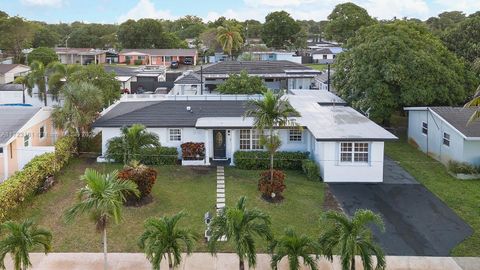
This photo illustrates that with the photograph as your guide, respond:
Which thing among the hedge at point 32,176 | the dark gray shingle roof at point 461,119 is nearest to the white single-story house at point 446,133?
the dark gray shingle roof at point 461,119

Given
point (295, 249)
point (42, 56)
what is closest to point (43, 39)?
point (42, 56)

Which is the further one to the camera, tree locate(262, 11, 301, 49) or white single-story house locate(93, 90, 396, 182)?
tree locate(262, 11, 301, 49)

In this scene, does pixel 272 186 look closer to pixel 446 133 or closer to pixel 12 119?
pixel 446 133

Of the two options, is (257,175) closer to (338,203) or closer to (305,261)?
(338,203)

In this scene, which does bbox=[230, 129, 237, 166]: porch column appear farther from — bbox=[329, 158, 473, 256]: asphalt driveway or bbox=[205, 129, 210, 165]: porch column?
bbox=[329, 158, 473, 256]: asphalt driveway

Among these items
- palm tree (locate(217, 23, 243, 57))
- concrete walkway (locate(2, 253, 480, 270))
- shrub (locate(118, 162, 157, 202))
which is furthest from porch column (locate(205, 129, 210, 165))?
palm tree (locate(217, 23, 243, 57))

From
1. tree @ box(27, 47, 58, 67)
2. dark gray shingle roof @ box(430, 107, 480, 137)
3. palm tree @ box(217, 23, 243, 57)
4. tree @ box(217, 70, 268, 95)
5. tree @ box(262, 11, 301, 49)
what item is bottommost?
dark gray shingle roof @ box(430, 107, 480, 137)

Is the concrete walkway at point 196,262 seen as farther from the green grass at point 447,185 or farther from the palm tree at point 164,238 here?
the palm tree at point 164,238
